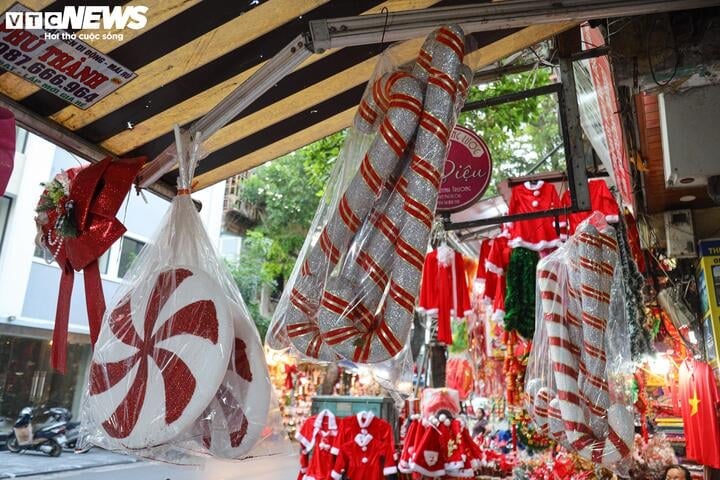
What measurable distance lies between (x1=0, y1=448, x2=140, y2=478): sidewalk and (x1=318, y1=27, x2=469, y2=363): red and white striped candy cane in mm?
9827

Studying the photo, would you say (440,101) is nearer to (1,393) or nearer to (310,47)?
(310,47)

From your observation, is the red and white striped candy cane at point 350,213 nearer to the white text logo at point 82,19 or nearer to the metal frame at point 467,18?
the metal frame at point 467,18

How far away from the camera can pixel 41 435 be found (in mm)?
11547

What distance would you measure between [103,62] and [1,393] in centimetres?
1156

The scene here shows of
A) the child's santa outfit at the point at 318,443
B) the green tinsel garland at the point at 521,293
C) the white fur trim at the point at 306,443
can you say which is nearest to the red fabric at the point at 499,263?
the green tinsel garland at the point at 521,293

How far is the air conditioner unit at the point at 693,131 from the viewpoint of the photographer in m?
3.43

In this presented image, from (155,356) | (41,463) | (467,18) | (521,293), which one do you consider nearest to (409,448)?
(521,293)

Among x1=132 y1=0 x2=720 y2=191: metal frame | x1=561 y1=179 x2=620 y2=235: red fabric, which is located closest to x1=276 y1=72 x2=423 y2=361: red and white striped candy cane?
x1=132 y1=0 x2=720 y2=191: metal frame

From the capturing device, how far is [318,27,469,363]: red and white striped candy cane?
1.45 metres

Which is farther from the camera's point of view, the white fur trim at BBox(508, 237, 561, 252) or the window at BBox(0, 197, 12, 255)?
the window at BBox(0, 197, 12, 255)

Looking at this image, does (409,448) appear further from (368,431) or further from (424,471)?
(368,431)

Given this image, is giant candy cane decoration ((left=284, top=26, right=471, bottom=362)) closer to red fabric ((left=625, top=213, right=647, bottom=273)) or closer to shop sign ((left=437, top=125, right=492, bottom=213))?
shop sign ((left=437, top=125, right=492, bottom=213))

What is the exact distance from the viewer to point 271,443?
2020mm

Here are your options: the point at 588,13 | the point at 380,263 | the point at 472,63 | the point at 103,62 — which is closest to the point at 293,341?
the point at 380,263
